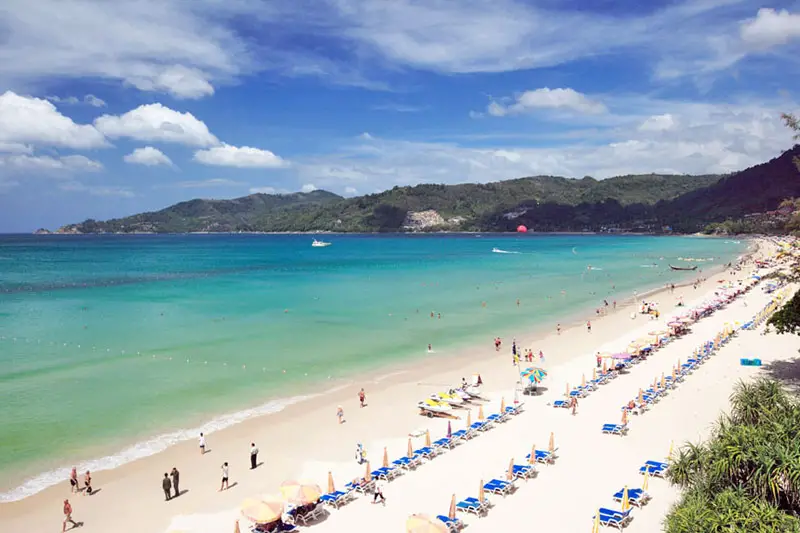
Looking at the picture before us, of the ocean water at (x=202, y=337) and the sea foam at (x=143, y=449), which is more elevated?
the ocean water at (x=202, y=337)

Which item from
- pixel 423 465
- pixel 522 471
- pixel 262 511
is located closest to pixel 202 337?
pixel 423 465

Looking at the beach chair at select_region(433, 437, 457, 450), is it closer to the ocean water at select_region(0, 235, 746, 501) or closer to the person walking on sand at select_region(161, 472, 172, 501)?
the person walking on sand at select_region(161, 472, 172, 501)

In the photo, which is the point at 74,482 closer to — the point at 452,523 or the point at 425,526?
the point at 425,526

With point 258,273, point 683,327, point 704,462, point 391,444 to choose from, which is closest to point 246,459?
point 391,444

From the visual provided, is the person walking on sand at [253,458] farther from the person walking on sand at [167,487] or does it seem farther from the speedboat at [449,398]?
the speedboat at [449,398]

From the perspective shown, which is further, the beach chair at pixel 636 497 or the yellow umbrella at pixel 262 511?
the beach chair at pixel 636 497

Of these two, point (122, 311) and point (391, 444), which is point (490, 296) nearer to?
point (122, 311)

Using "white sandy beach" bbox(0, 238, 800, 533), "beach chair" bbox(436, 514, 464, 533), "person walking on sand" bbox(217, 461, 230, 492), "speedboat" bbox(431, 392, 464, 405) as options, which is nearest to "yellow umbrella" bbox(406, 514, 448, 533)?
"beach chair" bbox(436, 514, 464, 533)

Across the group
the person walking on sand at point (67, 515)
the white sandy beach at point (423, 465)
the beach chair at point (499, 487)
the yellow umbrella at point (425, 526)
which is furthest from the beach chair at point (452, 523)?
the person walking on sand at point (67, 515)
